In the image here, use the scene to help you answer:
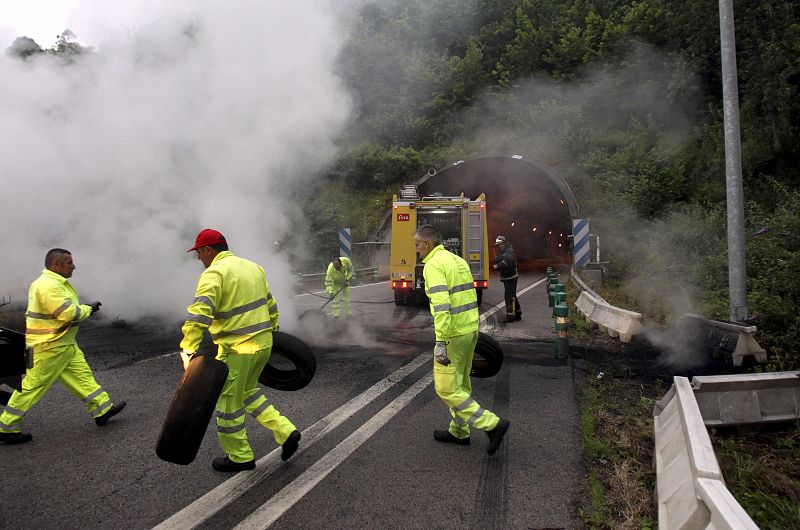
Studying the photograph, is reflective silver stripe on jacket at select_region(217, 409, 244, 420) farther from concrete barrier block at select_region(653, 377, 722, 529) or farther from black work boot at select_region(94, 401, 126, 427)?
concrete barrier block at select_region(653, 377, 722, 529)

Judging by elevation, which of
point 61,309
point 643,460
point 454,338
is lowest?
point 643,460

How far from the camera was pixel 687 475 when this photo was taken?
252 centimetres

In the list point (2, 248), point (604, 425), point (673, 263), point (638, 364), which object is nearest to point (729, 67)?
point (638, 364)

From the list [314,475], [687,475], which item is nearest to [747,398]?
[687,475]

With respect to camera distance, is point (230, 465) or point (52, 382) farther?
point (52, 382)

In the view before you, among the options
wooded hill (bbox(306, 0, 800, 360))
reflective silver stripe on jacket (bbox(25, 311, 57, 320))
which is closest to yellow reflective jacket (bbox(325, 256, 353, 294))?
wooded hill (bbox(306, 0, 800, 360))

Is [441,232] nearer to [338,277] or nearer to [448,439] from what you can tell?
[338,277]

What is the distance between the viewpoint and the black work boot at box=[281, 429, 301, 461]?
3.52 meters

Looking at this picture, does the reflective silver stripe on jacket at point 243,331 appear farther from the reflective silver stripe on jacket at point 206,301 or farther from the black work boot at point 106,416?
the black work boot at point 106,416

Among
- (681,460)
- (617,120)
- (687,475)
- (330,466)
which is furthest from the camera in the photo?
(617,120)

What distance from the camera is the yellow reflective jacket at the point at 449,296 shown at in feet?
12.0

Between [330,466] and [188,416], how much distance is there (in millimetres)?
1015

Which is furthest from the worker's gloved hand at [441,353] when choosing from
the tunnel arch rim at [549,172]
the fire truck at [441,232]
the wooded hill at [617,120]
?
the tunnel arch rim at [549,172]

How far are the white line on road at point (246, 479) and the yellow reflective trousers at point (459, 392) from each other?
41.5 inches
